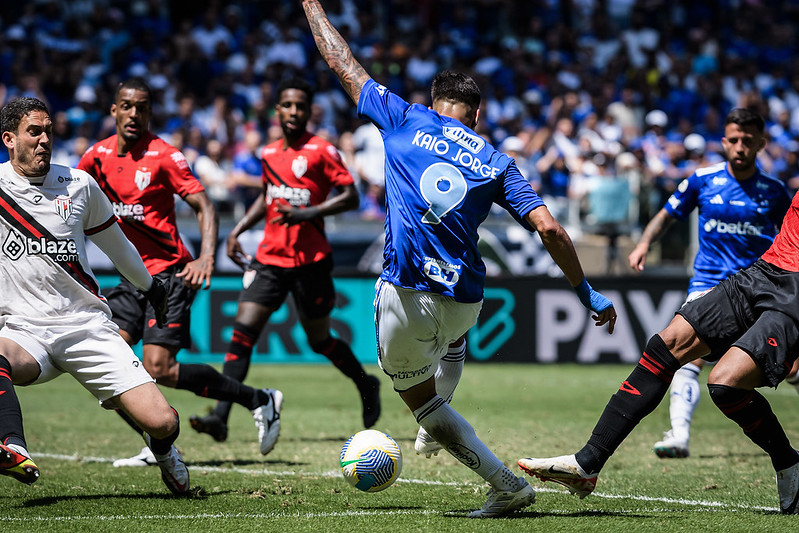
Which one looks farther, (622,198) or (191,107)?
(191,107)

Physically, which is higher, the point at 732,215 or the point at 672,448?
the point at 732,215

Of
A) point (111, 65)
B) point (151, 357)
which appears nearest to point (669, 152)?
point (111, 65)

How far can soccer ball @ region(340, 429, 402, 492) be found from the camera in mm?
5609

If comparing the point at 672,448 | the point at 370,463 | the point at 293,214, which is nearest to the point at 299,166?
the point at 293,214

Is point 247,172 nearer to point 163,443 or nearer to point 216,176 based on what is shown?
point 216,176

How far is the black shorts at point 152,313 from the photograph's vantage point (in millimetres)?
7453

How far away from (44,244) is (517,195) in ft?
8.65

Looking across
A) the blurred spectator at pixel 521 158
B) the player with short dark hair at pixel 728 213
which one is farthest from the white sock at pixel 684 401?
the blurred spectator at pixel 521 158

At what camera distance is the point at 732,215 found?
337 inches

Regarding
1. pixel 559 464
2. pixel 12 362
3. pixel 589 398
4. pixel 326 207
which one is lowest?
pixel 589 398

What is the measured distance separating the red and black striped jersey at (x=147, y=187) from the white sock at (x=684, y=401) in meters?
4.05

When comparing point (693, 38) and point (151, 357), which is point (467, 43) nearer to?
point (693, 38)

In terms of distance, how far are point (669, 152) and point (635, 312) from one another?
5201 mm

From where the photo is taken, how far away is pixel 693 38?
24125 millimetres
